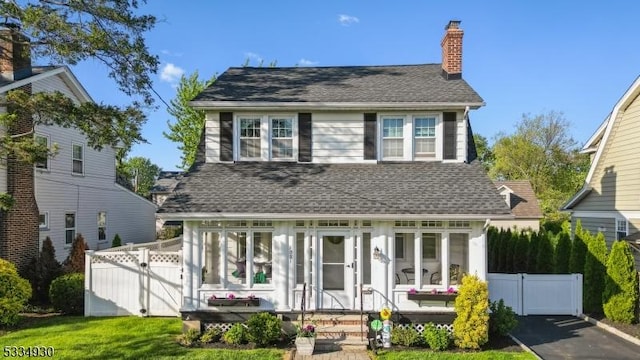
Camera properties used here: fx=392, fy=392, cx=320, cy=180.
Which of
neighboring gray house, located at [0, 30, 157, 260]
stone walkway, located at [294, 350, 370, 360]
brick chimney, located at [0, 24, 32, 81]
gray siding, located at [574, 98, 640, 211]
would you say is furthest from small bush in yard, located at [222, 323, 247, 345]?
gray siding, located at [574, 98, 640, 211]

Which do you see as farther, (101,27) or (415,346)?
(101,27)

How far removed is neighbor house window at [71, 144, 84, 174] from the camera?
19.0m

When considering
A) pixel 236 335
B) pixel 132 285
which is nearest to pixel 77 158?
pixel 132 285

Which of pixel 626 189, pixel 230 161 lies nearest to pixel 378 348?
pixel 230 161

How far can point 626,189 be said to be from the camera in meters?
14.0

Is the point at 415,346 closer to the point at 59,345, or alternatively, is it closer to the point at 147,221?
the point at 59,345

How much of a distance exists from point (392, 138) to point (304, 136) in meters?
2.83

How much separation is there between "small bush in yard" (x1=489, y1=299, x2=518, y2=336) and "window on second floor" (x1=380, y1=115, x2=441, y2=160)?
190 inches

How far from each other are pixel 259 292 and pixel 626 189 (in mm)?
13306

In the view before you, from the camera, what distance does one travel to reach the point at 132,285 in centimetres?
1237

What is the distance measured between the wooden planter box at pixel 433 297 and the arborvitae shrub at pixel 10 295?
11.2 m

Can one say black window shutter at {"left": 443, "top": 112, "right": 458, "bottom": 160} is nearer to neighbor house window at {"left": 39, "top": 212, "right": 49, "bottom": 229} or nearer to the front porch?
the front porch

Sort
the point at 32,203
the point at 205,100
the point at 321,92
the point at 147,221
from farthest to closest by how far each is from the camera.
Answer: the point at 147,221, the point at 32,203, the point at 321,92, the point at 205,100

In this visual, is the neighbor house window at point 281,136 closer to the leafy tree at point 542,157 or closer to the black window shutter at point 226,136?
the black window shutter at point 226,136
